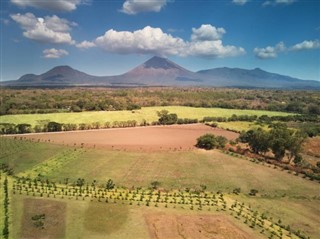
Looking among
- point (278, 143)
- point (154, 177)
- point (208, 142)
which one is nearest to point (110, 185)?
point (154, 177)

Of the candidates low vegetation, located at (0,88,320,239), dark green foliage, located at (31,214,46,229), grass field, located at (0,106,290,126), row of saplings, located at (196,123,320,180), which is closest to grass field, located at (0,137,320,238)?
low vegetation, located at (0,88,320,239)

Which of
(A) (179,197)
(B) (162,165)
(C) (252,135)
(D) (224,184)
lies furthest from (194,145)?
(A) (179,197)

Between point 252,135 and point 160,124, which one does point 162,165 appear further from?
point 160,124

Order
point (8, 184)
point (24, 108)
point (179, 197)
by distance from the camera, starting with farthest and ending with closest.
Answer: point (24, 108) < point (8, 184) < point (179, 197)

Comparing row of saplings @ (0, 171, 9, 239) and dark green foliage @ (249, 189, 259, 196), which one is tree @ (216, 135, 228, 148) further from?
row of saplings @ (0, 171, 9, 239)

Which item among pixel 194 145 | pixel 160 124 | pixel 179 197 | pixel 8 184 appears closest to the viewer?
pixel 179 197

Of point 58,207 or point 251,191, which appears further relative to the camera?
point 251,191

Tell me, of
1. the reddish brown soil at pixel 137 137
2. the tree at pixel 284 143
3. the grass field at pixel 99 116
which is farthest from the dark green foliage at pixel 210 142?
the grass field at pixel 99 116
